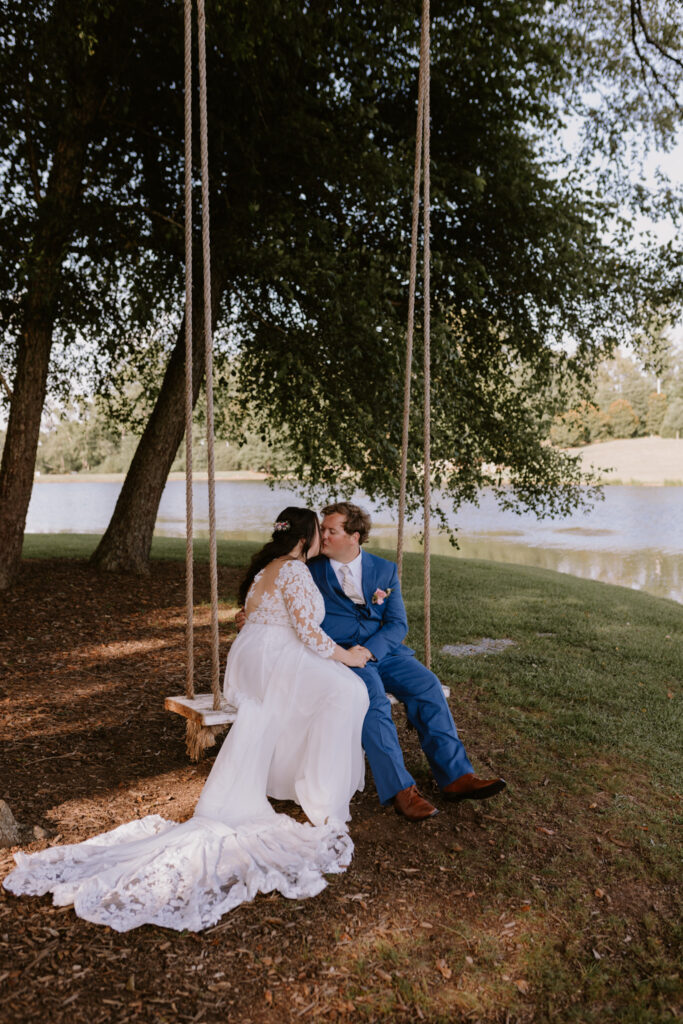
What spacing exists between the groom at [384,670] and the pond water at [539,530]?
6.18 metres

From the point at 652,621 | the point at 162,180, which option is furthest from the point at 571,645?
the point at 162,180

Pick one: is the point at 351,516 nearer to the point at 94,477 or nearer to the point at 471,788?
the point at 471,788

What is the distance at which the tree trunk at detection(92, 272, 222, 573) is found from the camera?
31.5 feet

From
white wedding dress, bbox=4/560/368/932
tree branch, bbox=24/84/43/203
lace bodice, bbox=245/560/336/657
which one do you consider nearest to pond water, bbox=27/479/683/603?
tree branch, bbox=24/84/43/203

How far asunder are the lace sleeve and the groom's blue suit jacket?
0.38 meters

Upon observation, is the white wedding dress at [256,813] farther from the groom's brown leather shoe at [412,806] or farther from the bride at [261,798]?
the groom's brown leather shoe at [412,806]

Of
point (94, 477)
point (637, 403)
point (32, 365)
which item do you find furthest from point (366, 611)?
point (637, 403)

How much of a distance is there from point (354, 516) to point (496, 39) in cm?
635

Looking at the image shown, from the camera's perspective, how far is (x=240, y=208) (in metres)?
8.39

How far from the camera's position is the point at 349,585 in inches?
171

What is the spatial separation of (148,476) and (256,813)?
262 inches

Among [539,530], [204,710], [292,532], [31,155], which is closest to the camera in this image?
[204,710]

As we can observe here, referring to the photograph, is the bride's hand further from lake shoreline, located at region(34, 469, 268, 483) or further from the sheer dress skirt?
lake shoreline, located at region(34, 469, 268, 483)

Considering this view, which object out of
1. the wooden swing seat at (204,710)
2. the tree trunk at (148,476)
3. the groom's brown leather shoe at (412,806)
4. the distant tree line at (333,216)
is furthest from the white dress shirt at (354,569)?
the tree trunk at (148,476)
